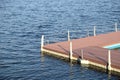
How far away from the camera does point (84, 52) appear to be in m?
33.8

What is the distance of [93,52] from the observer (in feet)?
110

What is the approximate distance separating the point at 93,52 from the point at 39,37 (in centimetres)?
1330

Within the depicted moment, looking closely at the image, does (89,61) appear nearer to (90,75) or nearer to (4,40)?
(90,75)

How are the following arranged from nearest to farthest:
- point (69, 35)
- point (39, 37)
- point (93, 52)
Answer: point (93, 52), point (39, 37), point (69, 35)

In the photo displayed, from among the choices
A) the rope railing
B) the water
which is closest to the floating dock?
the water

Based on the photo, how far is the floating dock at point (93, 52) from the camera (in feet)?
101

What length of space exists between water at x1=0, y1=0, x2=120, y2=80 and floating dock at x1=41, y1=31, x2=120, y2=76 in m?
0.86

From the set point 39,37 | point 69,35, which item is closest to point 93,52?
point 69,35

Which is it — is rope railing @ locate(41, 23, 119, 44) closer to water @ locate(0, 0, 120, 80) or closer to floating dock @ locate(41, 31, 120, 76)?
water @ locate(0, 0, 120, 80)

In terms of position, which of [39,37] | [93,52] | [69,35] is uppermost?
[69,35]

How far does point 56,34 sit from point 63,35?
1.11m

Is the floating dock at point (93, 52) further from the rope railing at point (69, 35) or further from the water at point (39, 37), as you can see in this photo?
the rope railing at point (69, 35)

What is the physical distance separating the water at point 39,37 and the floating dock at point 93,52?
0.86 metres

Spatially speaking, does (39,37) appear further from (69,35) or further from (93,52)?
(93,52)
